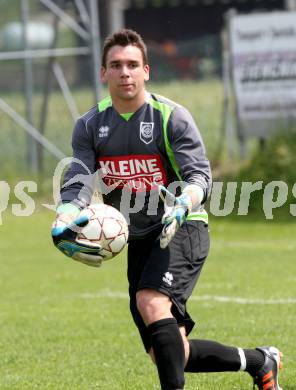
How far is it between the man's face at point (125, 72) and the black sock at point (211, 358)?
1.41 meters

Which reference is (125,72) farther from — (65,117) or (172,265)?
(65,117)

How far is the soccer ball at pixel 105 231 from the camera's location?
5.56 metres

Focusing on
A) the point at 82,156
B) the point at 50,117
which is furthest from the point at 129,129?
the point at 50,117

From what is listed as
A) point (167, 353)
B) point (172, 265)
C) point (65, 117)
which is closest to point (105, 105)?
point (172, 265)

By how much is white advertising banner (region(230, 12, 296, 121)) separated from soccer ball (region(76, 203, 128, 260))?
11040 millimetres

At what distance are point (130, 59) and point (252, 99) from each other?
10879 millimetres

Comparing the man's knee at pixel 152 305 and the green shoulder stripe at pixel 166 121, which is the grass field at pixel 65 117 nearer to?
the green shoulder stripe at pixel 166 121

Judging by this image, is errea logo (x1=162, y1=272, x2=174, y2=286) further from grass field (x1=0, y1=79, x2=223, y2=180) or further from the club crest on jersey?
grass field (x1=0, y1=79, x2=223, y2=180)

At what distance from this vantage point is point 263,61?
16.5 m

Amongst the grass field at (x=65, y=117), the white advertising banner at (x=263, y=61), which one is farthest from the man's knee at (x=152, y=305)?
the grass field at (x=65, y=117)

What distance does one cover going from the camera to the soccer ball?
5.56 meters

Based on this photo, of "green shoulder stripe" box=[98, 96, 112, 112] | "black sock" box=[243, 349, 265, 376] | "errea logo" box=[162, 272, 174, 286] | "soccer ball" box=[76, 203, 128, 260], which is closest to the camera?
"soccer ball" box=[76, 203, 128, 260]

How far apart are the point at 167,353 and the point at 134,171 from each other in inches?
39.1

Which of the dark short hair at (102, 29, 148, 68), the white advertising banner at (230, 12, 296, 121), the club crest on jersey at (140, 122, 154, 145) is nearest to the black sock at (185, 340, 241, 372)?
the club crest on jersey at (140, 122, 154, 145)
